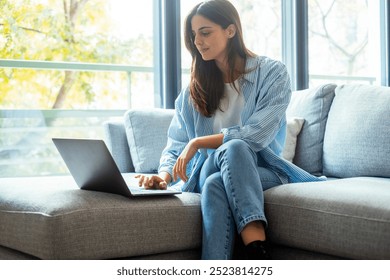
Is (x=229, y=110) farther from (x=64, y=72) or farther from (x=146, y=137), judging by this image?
(x=64, y=72)

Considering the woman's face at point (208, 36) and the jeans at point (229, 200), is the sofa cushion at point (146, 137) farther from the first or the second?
the jeans at point (229, 200)

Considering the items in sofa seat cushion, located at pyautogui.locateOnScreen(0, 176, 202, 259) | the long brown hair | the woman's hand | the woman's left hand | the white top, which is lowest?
sofa seat cushion, located at pyautogui.locateOnScreen(0, 176, 202, 259)

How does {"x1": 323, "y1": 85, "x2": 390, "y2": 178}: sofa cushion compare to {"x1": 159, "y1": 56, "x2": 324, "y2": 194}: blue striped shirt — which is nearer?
{"x1": 159, "y1": 56, "x2": 324, "y2": 194}: blue striped shirt

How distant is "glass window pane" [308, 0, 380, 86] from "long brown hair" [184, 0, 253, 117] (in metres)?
1.94

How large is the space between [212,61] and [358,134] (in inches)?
28.6

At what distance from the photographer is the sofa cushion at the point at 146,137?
2740 mm

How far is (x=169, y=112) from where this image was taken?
2938 mm

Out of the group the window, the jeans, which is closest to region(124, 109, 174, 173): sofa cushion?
the window

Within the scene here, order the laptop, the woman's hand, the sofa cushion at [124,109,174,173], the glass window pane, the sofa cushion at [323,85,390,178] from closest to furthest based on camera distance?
the laptop → the woman's hand → the sofa cushion at [323,85,390,178] → the sofa cushion at [124,109,174,173] → the glass window pane

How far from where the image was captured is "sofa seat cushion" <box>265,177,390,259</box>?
1.73 m

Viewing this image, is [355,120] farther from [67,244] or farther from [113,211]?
[67,244]

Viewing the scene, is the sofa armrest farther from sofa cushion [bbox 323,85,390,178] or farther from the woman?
sofa cushion [bbox 323,85,390,178]

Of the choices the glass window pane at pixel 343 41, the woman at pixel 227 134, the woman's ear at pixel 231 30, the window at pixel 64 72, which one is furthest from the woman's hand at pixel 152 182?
the glass window pane at pixel 343 41
